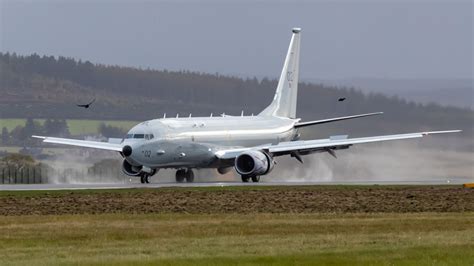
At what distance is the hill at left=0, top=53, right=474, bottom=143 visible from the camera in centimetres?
8838

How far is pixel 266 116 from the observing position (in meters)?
89.1

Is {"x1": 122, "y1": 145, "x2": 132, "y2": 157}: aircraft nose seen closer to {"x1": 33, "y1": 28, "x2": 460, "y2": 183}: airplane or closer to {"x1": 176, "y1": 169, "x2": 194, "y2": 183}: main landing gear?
{"x1": 33, "y1": 28, "x2": 460, "y2": 183}: airplane

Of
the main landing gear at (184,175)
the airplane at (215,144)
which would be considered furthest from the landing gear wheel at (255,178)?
the main landing gear at (184,175)

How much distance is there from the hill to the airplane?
4.81m

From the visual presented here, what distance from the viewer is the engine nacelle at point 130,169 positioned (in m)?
78.6

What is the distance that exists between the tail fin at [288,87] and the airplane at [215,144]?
182 cm

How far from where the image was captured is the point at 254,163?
78.2 m

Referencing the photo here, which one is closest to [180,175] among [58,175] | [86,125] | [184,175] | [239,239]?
[184,175]

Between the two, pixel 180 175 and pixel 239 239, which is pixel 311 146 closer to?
pixel 180 175

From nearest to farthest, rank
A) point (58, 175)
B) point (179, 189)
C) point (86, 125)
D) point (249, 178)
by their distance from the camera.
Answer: point (179, 189), point (249, 178), point (58, 175), point (86, 125)

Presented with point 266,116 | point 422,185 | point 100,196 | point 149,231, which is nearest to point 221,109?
point 266,116

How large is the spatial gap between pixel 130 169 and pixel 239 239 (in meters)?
41.7

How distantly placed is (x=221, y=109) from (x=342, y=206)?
146 feet

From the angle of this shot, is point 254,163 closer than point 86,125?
Yes
